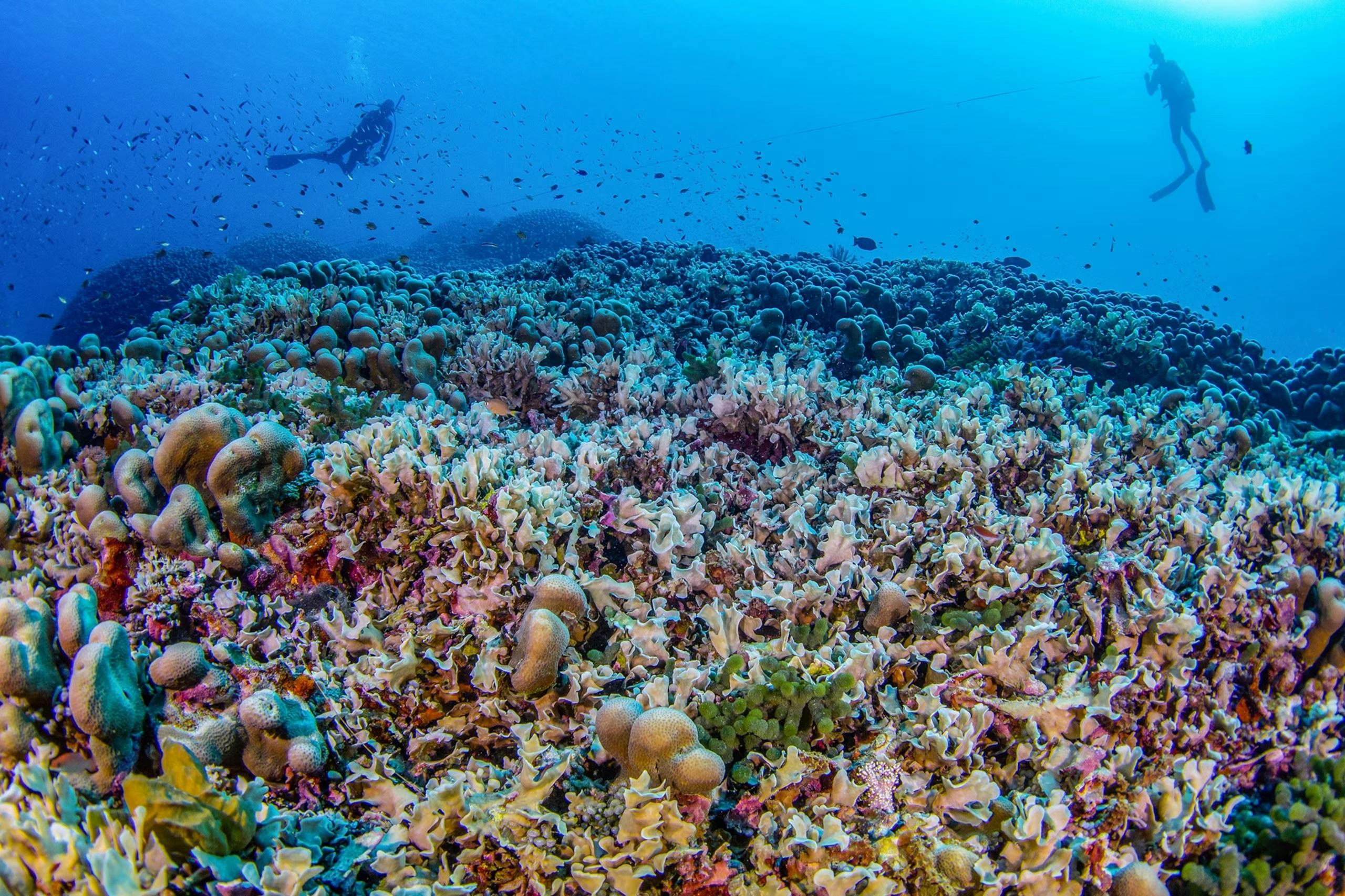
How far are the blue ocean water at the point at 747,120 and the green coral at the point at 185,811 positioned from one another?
265ft

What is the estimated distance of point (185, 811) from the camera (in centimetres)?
169

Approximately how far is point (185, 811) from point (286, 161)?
103ft

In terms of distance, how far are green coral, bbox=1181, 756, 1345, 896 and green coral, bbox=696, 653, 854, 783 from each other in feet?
4.18

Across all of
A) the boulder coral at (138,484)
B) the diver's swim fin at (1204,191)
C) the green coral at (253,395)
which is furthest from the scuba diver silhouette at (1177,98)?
the boulder coral at (138,484)

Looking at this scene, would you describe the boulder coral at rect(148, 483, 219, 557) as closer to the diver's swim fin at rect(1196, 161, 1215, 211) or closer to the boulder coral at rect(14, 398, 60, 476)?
the boulder coral at rect(14, 398, 60, 476)

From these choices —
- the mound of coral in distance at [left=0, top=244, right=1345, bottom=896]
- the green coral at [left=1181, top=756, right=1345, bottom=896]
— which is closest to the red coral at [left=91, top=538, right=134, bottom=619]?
the mound of coral in distance at [left=0, top=244, right=1345, bottom=896]

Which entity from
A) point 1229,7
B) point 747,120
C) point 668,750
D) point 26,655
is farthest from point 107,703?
point 1229,7

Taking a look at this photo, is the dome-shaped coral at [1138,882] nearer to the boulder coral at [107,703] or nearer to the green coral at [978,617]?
the green coral at [978,617]

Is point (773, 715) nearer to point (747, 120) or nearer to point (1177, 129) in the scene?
point (1177, 129)

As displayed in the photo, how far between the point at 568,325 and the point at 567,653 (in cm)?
523

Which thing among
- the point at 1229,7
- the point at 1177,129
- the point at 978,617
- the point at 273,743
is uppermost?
the point at 1229,7

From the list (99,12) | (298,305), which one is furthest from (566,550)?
(99,12)

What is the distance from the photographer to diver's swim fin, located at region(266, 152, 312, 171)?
25.4 metres

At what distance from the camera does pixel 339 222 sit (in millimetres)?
102000
